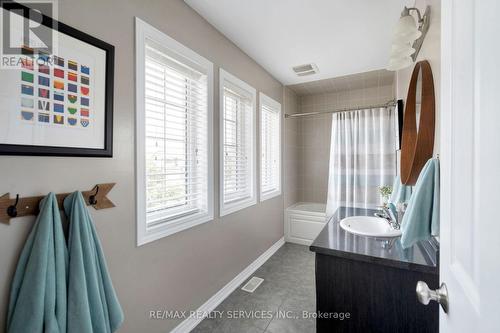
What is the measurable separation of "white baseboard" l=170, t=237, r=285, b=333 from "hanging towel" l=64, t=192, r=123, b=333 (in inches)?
27.0

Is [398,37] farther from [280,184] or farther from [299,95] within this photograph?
[299,95]

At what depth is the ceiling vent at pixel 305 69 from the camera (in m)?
2.80

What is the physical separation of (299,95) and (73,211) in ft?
12.4

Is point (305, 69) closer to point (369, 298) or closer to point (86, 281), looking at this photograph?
point (369, 298)

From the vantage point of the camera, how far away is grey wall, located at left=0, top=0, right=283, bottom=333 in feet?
3.03

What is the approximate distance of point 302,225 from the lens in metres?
3.38

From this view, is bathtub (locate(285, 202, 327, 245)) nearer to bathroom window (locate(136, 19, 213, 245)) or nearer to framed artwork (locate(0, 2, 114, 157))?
bathroom window (locate(136, 19, 213, 245))

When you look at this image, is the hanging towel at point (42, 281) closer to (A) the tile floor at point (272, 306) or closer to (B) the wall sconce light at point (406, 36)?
(A) the tile floor at point (272, 306)

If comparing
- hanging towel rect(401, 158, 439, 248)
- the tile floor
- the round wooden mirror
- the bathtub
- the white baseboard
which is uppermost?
the round wooden mirror

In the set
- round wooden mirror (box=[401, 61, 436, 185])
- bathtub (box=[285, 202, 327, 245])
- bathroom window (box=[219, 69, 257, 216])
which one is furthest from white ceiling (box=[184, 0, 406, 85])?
bathtub (box=[285, 202, 327, 245])

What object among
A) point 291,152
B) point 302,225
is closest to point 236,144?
point 291,152

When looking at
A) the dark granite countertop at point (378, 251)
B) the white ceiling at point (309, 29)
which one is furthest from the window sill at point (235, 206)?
the white ceiling at point (309, 29)

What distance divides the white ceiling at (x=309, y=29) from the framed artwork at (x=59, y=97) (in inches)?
38.5

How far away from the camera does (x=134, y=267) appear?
132 cm
